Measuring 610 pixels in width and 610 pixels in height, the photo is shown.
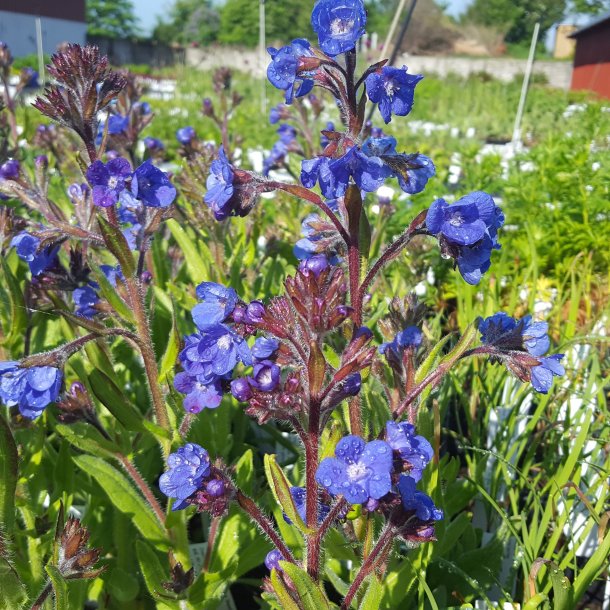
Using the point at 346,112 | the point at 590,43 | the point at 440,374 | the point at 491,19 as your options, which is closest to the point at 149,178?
the point at 346,112

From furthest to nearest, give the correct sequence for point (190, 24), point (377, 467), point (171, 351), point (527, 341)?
point (190, 24) < point (171, 351) < point (527, 341) < point (377, 467)

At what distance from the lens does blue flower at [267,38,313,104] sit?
131 cm

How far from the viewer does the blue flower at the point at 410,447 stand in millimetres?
1155

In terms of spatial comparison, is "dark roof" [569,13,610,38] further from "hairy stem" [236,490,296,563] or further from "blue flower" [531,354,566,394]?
"hairy stem" [236,490,296,563]

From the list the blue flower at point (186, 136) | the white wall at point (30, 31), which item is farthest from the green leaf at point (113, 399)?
the white wall at point (30, 31)

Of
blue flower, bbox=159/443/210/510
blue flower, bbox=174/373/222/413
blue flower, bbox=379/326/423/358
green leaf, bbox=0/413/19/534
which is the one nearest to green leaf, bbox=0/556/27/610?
green leaf, bbox=0/413/19/534

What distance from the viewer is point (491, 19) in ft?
204

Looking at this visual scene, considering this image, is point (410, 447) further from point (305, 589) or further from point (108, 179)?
point (108, 179)

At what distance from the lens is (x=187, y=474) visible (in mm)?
1335

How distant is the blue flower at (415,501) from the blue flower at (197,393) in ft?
1.45

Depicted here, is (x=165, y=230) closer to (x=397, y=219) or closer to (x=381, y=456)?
(x=397, y=219)

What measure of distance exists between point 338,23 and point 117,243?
2.26 feet

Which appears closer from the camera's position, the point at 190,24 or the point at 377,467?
the point at 377,467

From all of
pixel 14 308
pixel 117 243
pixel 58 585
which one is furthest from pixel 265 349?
pixel 14 308
